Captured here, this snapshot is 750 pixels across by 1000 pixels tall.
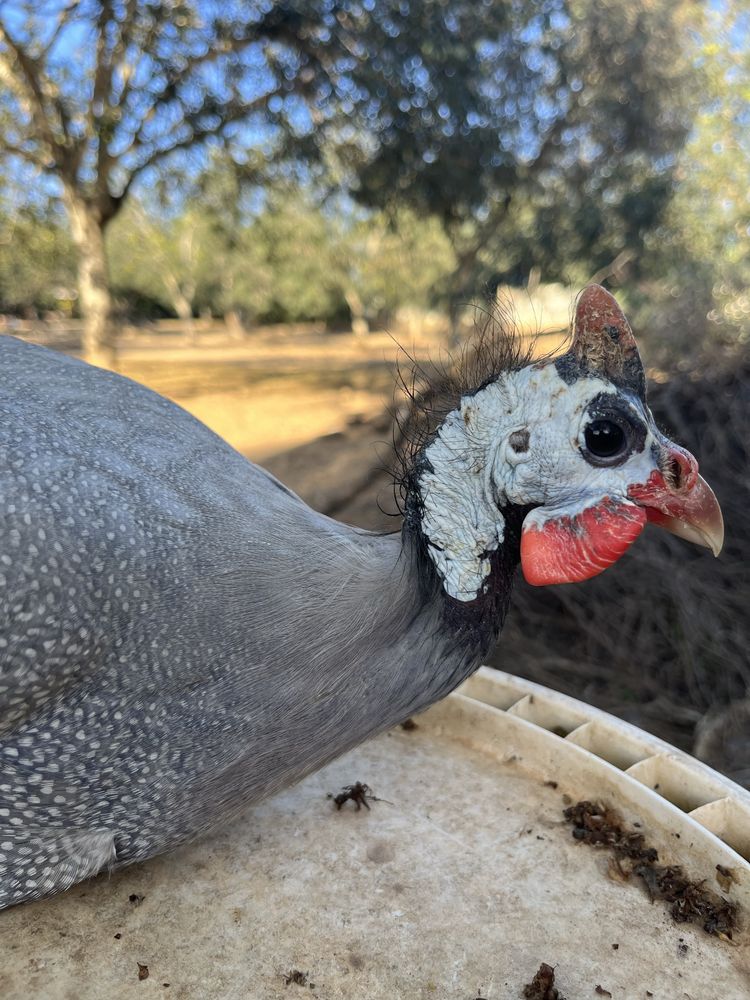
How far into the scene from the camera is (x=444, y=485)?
4.81 ft

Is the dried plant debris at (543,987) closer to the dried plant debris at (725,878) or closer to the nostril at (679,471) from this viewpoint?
the dried plant debris at (725,878)

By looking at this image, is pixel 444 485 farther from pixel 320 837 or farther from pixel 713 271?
pixel 713 271

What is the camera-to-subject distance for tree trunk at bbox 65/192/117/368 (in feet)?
25.6

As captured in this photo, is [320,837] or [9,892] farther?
[320,837]

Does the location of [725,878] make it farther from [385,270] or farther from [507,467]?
[385,270]

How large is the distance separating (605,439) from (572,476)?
89 mm

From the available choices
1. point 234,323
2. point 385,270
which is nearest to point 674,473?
point 385,270

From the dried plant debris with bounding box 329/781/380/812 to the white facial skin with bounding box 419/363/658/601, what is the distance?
752mm

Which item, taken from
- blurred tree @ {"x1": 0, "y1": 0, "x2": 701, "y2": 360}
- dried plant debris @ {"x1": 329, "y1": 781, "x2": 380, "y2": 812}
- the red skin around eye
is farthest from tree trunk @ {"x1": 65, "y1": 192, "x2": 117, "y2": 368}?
the red skin around eye

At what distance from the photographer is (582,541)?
1.38 meters

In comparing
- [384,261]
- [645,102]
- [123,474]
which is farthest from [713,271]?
[384,261]

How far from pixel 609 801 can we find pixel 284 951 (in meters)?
0.87

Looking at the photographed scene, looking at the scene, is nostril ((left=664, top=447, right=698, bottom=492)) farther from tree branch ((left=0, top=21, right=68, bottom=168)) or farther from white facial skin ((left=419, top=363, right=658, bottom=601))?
tree branch ((left=0, top=21, right=68, bottom=168))

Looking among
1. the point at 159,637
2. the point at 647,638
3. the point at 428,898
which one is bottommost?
the point at 647,638
